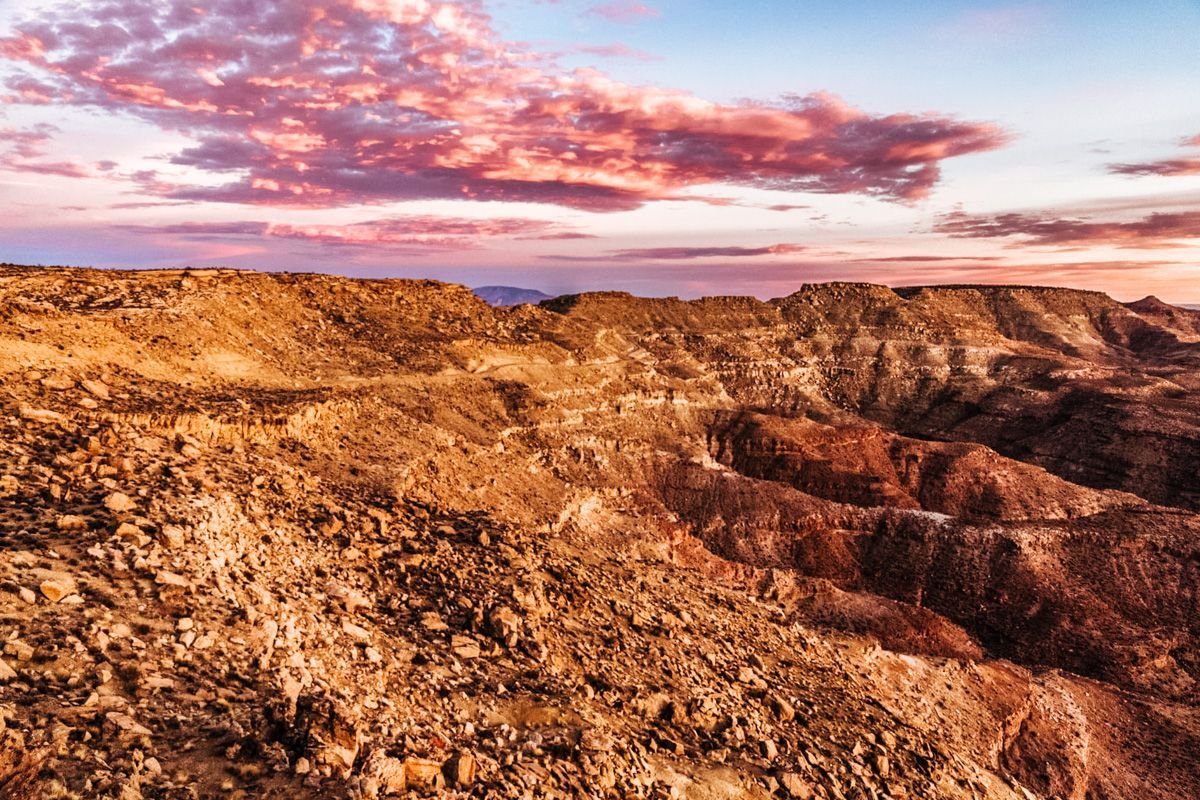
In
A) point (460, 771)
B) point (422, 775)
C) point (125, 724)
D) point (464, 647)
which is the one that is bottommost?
point (464, 647)

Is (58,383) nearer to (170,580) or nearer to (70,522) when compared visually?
(70,522)

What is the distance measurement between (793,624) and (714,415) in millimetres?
51727

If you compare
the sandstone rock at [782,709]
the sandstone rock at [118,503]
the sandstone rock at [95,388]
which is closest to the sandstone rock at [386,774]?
the sandstone rock at [118,503]

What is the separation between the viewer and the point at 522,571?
15.8 meters

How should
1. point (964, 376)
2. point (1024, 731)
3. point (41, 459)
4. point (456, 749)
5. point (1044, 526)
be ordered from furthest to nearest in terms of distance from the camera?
1. point (964, 376)
2. point (1044, 526)
3. point (1024, 731)
4. point (41, 459)
5. point (456, 749)

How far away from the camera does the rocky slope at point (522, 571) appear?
854cm

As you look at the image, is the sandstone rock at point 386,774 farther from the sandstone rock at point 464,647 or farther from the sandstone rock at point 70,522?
the sandstone rock at point 70,522

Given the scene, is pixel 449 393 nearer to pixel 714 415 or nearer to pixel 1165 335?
pixel 714 415

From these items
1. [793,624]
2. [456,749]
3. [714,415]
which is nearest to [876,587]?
[714,415]

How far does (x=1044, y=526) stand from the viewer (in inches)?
2165

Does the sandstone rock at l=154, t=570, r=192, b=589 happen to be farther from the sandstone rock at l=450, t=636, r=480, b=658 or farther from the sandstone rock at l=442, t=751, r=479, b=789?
the sandstone rock at l=442, t=751, r=479, b=789

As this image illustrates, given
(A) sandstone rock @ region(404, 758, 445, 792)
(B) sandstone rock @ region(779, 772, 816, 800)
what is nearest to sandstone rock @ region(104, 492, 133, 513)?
(A) sandstone rock @ region(404, 758, 445, 792)

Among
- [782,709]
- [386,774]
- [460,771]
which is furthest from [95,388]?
[782,709]

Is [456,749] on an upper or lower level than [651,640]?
upper
